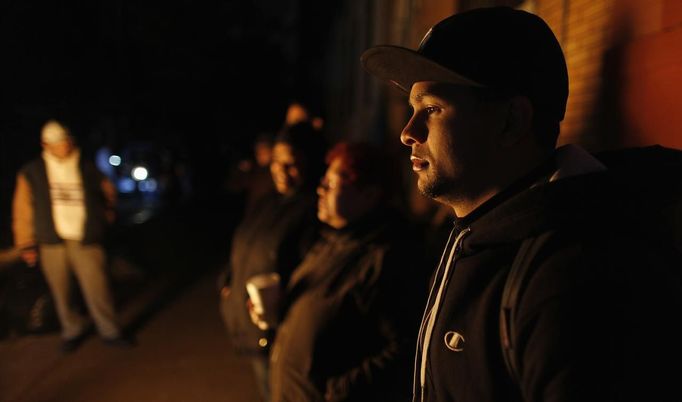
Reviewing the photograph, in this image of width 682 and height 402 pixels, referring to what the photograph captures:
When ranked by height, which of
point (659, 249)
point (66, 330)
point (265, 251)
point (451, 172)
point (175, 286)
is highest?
point (451, 172)

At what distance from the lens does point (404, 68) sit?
1.42 meters

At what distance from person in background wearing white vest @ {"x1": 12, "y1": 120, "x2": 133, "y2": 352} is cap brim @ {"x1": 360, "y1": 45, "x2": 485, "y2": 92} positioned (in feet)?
14.0

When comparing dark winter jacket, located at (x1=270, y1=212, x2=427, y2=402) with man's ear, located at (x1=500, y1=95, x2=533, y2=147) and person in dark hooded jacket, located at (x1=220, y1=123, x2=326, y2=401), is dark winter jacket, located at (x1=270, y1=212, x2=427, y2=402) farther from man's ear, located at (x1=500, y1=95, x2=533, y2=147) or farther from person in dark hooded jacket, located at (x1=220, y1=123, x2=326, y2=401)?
man's ear, located at (x1=500, y1=95, x2=533, y2=147)

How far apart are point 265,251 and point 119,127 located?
19.2 m

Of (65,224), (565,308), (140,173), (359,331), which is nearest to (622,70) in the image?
(359,331)

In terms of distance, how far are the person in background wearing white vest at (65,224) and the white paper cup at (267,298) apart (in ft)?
10.3

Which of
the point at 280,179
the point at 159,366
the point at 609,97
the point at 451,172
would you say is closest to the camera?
the point at 451,172

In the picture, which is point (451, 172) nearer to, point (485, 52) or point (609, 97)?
point (485, 52)

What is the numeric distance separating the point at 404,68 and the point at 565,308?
693 mm

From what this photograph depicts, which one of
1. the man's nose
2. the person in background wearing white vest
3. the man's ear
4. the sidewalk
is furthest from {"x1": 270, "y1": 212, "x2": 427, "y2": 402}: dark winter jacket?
the person in background wearing white vest

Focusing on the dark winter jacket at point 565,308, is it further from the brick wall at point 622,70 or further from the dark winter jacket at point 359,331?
the brick wall at point 622,70

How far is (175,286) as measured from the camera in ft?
26.6

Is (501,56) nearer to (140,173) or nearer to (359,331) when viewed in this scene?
(359,331)

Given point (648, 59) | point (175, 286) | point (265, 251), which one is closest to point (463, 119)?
point (648, 59)
